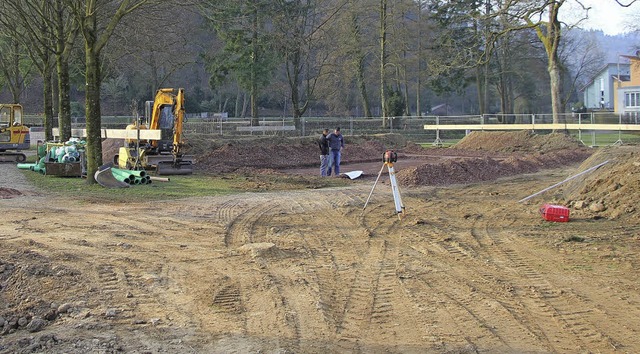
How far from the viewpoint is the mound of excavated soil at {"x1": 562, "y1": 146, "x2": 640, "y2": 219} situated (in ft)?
41.9

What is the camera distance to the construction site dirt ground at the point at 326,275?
6324 mm

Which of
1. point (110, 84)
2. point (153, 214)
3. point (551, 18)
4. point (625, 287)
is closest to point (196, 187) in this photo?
point (153, 214)

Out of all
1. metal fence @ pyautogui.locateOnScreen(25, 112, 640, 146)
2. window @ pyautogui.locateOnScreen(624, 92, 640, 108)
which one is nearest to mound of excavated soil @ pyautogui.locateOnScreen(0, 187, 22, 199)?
metal fence @ pyautogui.locateOnScreen(25, 112, 640, 146)

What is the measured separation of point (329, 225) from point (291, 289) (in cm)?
452

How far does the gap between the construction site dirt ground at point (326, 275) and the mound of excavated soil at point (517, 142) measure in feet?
64.0

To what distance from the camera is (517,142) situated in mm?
36750

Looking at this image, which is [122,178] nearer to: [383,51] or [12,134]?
[12,134]

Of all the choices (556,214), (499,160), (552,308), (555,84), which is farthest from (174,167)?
(555,84)

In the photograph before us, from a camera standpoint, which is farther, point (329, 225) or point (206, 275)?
point (329, 225)

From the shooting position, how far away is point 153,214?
44.5 ft

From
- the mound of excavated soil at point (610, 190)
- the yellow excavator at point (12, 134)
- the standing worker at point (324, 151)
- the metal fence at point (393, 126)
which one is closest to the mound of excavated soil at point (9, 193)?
the standing worker at point (324, 151)

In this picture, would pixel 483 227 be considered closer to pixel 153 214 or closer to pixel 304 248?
pixel 304 248

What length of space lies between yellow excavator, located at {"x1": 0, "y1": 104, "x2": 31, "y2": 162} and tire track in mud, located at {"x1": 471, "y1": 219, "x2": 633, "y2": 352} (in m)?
25.3

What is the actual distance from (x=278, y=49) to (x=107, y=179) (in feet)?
85.7
